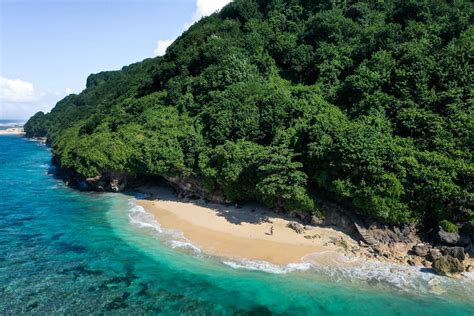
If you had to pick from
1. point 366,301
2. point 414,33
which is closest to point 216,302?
point 366,301

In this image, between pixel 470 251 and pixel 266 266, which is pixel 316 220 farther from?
pixel 470 251

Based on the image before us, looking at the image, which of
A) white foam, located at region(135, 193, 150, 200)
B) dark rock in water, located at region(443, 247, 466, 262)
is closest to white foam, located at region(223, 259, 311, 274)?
dark rock in water, located at region(443, 247, 466, 262)

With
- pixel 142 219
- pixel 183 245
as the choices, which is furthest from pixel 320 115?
pixel 142 219

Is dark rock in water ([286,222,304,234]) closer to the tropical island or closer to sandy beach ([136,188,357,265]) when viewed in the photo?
sandy beach ([136,188,357,265])

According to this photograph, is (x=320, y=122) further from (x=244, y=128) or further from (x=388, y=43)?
(x=388, y=43)

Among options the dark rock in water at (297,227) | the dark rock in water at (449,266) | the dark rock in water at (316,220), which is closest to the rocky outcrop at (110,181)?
the dark rock in water at (297,227)

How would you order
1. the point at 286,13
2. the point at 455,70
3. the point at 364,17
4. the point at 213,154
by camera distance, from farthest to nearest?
the point at 286,13
the point at 364,17
the point at 213,154
the point at 455,70
